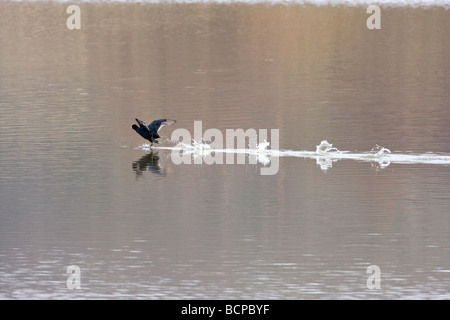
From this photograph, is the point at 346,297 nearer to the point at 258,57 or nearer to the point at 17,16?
the point at 258,57

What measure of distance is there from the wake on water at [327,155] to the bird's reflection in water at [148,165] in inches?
39.1

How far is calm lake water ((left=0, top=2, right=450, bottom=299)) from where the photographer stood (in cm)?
1463

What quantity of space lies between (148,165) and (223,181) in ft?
8.46

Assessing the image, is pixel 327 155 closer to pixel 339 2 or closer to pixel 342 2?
pixel 342 2

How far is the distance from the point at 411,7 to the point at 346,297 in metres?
60.7

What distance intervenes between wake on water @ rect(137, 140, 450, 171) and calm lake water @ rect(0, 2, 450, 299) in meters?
0.19

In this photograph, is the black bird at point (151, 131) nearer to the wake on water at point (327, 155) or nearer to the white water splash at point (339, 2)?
the wake on water at point (327, 155)

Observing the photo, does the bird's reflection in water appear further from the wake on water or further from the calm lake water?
the wake on water

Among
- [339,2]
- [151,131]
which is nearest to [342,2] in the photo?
[339,2]

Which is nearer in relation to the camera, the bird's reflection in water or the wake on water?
the bird's reflection in water

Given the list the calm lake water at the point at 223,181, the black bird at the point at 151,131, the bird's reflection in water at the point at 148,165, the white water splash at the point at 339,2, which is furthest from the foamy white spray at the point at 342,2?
the bird's reflection in water at the point at 148,165

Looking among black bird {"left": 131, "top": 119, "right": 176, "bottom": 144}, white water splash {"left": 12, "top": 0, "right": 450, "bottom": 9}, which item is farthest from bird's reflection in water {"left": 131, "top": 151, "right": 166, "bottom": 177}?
white water splash {"left": 12, "top": 0, "right": 450, "bottom": 9}

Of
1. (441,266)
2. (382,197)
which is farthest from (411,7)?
(441,266)

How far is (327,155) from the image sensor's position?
78.0ft
